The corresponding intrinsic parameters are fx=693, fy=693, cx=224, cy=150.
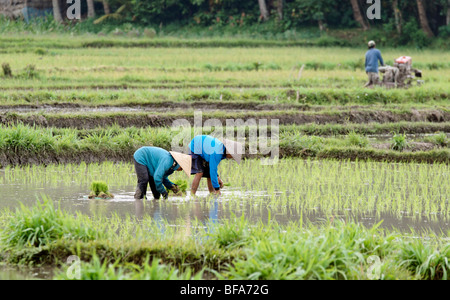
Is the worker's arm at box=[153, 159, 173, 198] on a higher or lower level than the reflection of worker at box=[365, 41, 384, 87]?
lower

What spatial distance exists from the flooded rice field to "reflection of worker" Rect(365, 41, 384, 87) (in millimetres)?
5475

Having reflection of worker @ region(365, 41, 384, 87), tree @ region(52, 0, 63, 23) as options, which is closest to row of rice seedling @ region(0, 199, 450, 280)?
reflection of worker @ region(365, 41, 384, 87)

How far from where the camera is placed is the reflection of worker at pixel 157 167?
5.91 meters

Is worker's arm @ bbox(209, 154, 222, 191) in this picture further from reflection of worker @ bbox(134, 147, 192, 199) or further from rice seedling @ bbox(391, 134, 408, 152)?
rice seedling @ bbox(391, 134, 408, 152)

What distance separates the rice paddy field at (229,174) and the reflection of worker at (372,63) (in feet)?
1.97

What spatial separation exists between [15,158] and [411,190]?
4471mm

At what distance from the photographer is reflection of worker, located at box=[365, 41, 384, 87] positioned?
524 inches

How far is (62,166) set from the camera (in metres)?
7.91

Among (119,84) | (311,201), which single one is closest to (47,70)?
(119,84)

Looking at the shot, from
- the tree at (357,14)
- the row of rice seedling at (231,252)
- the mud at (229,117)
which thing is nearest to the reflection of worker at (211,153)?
the row of rice seedling at (231,252)

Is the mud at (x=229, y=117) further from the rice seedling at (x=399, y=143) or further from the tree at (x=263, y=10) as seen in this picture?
the tree at (x=263, y=10)

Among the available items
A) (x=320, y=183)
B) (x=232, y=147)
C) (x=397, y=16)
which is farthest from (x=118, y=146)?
(x=397, y=16)

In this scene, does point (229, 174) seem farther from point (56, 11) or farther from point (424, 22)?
point (56, 11)
